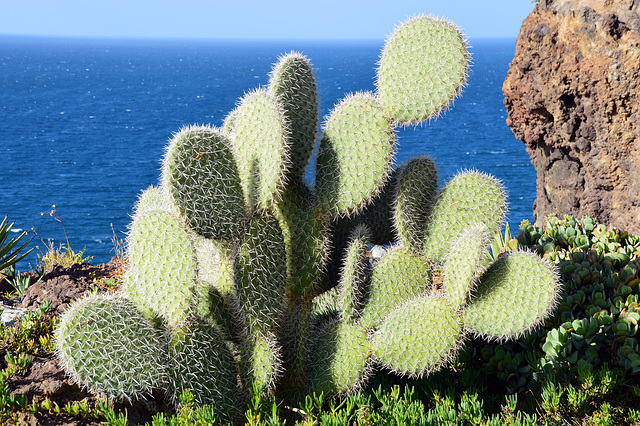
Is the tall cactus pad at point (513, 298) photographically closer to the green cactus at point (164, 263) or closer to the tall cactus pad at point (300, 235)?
the tall cactus pad at point (300, 235)

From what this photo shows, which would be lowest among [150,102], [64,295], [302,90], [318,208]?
[150,102]

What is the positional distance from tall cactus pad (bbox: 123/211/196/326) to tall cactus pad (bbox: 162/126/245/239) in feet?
0.43

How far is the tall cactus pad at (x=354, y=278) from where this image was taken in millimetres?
3174

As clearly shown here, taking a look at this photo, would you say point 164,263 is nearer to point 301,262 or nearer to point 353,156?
point 301,262

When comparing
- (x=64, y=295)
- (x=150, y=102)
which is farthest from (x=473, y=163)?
(x=150, y=102)

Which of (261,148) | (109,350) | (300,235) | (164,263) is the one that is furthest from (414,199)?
(109,350)

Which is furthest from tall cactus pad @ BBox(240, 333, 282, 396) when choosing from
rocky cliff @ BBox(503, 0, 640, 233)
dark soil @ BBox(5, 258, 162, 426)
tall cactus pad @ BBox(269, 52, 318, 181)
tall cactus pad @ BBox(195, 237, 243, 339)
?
rocky cliff @ BBox(503, 0, 640, 233)

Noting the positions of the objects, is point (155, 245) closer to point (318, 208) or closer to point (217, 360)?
point (217, 360)

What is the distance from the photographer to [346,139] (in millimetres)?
3221

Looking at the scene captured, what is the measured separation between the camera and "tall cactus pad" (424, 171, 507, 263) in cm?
336

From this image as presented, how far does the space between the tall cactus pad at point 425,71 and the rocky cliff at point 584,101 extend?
8.50ft

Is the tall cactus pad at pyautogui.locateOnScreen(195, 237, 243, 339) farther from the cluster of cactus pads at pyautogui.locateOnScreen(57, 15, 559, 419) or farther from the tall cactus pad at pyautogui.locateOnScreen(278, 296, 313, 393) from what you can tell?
the tall cactus pad at pyautogui.locateOnScreen(278, 296, 313, 393)

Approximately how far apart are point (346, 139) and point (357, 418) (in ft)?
4.93

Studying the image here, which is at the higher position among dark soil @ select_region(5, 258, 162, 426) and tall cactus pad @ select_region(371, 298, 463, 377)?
tall cactus pad @ select_region(371, 298, 463, 377)
